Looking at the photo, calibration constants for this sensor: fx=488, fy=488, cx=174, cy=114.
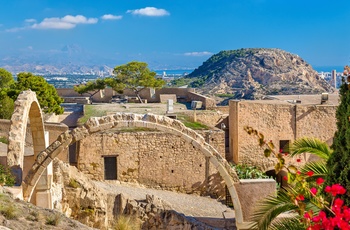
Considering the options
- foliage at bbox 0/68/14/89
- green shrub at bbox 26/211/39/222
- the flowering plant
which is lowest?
green shrub at bbox 26/211/39/222

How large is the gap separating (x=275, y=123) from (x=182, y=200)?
6472 millimetres

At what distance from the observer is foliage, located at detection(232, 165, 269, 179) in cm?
2000

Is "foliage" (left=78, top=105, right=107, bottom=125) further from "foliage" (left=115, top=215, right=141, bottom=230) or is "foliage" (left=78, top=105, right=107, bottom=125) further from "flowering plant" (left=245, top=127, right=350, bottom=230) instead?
"flowering plant" (left=245, top=127, right=350, bottom=230)

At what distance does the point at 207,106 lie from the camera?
28.8m

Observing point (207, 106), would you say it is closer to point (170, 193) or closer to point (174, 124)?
point (170, 193)

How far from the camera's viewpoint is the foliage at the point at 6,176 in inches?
408

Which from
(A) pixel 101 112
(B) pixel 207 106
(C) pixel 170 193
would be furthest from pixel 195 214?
(B) pixel 207 106

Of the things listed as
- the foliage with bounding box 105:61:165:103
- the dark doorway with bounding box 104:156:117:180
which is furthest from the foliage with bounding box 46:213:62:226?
the foliage with bounding box 105:61:165:103

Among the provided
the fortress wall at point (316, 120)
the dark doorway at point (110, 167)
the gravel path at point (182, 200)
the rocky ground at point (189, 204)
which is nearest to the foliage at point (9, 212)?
the rocky ground at point (189, 204)

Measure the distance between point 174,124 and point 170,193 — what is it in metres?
7.06

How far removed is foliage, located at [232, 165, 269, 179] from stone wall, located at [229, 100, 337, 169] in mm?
431

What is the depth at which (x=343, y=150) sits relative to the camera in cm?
623

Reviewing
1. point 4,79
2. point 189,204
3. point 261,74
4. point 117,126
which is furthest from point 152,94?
point 261,74

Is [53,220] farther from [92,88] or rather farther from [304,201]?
[92,88]
